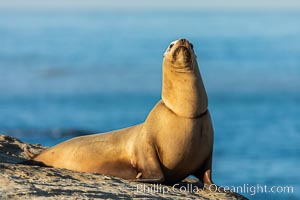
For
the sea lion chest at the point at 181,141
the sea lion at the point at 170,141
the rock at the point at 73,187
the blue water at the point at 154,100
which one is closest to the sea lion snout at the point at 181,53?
the sea lion at the point at 170,141

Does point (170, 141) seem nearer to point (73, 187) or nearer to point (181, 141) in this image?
point (181, 141)

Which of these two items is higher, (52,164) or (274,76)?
(274,76)

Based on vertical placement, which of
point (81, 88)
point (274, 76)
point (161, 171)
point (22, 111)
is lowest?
point (161, 171)

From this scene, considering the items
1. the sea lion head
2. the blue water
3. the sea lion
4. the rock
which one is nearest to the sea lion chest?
the sea lion

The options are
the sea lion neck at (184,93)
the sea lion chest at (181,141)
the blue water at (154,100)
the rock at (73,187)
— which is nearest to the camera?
the rock at (73,187)

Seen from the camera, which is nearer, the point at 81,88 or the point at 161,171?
the point at 161,171

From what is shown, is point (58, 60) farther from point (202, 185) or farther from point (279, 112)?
point (202, 185)

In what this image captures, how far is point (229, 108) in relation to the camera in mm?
28594

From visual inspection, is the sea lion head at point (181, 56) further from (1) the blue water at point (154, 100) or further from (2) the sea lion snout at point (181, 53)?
(1) the blue water at point (154, 100)

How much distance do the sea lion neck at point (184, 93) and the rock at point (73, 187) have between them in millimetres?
654

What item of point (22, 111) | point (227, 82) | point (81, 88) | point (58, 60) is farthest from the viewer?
point (58, 60)

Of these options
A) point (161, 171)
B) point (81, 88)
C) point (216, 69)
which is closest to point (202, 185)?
point (161, 171)

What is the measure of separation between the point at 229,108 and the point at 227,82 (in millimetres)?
10893

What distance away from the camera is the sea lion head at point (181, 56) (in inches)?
301
